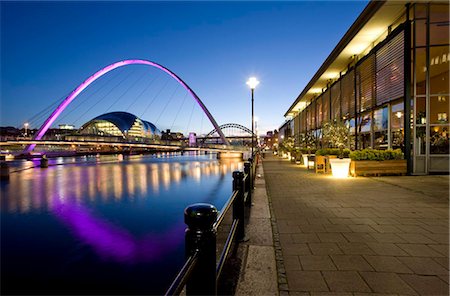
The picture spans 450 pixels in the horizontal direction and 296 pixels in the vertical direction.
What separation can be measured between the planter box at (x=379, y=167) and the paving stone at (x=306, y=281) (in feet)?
38.9

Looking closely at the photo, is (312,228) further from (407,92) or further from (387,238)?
(407,92)

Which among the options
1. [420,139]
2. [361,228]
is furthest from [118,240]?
[420,139]

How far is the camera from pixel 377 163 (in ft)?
45.3

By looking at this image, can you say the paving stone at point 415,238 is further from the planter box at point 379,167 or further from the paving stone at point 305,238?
the planter box at point 379,167

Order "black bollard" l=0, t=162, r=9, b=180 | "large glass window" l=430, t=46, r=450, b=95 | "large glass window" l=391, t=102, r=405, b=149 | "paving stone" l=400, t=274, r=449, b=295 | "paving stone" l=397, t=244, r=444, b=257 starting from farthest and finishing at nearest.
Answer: "black bollard" l=0, t=162, r=9, b=180 < "large glass window" l=391, t=102, r=405, b=149 < "large glass window" l=430, t=46, r=450, b=95 < "paving stone" l=397, t=244, r=444, b=257 < "paving stone" l=400, t=274, r=449, b=295

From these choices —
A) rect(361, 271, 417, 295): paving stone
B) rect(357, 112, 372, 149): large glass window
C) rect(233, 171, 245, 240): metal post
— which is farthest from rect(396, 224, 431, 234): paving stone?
rect(357, 112, 372, 149): large glass window

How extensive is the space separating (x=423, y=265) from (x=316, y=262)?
1448 millimetres

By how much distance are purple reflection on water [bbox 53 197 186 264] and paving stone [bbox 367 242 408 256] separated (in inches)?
273

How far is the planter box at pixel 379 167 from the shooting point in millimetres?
13844

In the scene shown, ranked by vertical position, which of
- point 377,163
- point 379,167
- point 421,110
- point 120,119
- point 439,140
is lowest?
point 379,167

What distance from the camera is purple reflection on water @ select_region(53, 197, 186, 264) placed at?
9.50m

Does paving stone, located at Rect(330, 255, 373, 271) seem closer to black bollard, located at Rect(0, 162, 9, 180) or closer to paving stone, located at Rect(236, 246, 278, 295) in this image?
paving stone, located at Rect(236, 246, 278, 295)

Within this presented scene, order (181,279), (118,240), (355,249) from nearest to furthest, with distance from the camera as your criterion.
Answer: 1. (181,279)
2. (355,249)
3. (118,240)

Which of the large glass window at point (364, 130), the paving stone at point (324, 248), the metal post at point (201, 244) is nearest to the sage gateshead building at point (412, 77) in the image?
the large glass window at point (364, 130)
